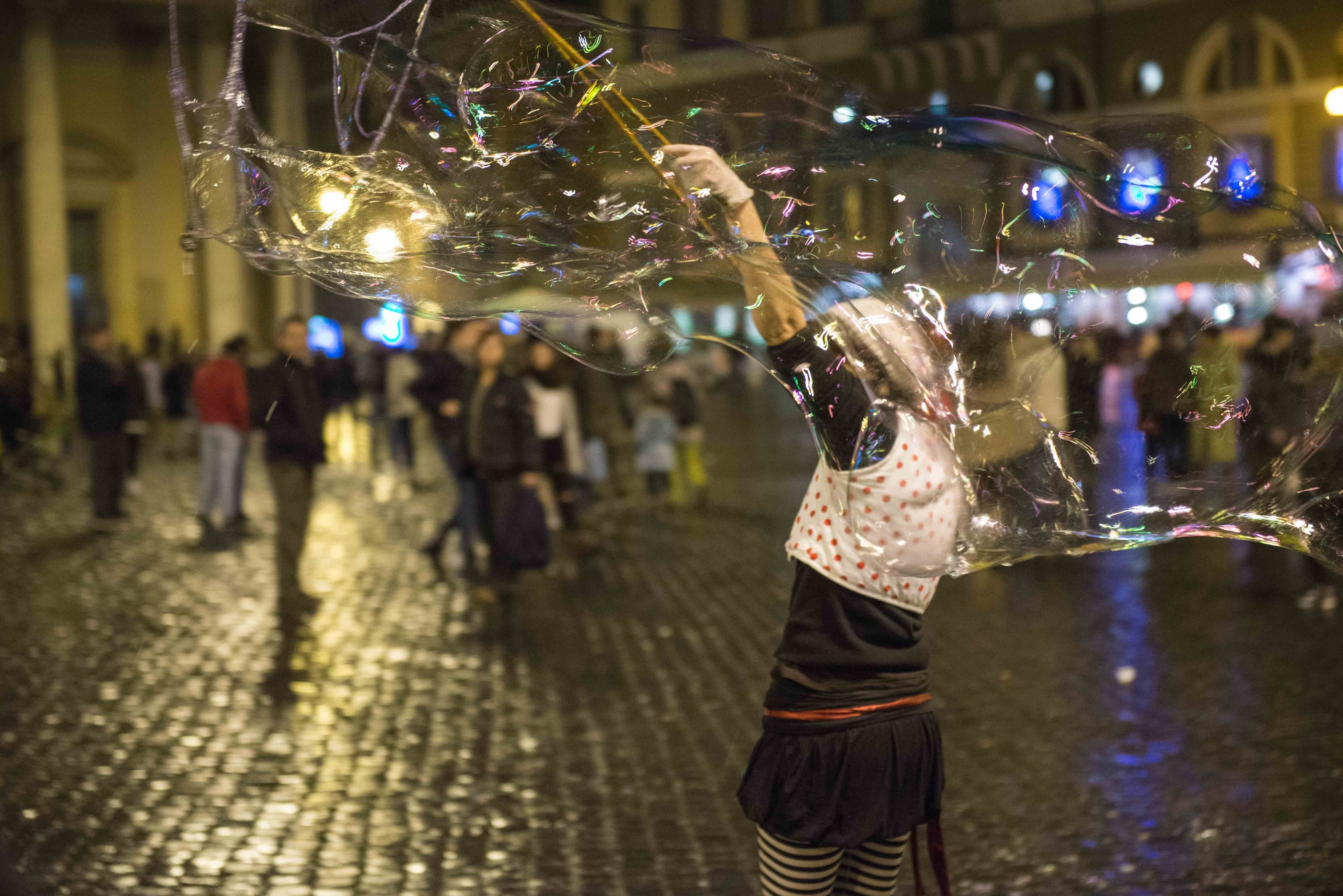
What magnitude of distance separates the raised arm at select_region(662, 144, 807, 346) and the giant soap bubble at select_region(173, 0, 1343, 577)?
1.9 inches

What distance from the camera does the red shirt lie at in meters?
11.5

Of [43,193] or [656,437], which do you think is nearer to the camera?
Result: [656,437]

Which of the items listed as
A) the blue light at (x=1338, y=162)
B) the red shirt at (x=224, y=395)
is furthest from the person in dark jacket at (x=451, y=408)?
the blue light at (x=1338, y=162)

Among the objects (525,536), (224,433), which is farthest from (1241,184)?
(224,433)

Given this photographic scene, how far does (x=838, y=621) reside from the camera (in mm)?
2445

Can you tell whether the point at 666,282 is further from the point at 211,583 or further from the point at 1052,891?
the point at 211,583

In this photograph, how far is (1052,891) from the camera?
393 cm

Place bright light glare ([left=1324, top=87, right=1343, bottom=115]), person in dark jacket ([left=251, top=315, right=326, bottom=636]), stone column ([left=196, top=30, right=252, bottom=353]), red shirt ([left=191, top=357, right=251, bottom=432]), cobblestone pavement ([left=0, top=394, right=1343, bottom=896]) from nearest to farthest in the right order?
cobblestone pavement ([left=0, top=394, right=1343, bottom=896]), person in dark jacket ([left=251, top=315, right=326, bottom=636]), bright light glare ([left=1324, top=87, right=1343, bottom=115]), red shirt ([left=191, top=357, right=251, bottom=432]), stone column ([left=196, top=30, right=252, bottom=353])

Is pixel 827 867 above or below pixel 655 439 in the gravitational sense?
below

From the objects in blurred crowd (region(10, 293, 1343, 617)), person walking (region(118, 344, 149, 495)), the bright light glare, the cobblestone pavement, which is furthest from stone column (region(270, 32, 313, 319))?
person walking (region(118, 344, 149, 495))

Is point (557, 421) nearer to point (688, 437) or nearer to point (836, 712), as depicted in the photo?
point (688, 437)

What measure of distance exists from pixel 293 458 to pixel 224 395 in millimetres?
4070

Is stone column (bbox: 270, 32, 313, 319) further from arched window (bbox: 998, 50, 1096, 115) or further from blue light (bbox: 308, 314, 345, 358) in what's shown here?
arched window (bbox: 998, 50, 1096, 115)

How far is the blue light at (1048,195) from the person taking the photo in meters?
2.76
